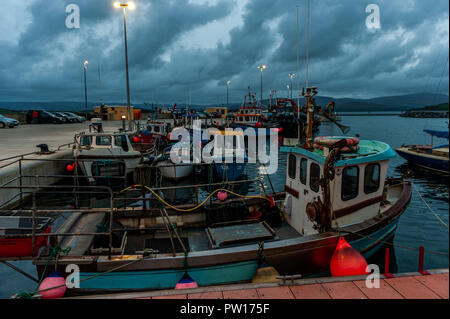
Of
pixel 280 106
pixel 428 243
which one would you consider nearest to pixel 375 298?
pixel 428 243

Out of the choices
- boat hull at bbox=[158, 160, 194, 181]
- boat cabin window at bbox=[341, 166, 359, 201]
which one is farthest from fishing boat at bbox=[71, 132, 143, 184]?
boat cabin window at bbox=[341, 166, 359, 201]

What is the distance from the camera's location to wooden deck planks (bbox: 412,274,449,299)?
3670 millimetres

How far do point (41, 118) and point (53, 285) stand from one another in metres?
42.4

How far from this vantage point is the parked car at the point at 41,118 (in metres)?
38.2

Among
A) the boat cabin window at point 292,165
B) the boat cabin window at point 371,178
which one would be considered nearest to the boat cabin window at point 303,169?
the boat cabin window at point 292,165

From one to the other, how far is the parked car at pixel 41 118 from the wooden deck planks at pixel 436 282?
44.8m

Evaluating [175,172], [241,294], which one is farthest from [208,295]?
[175,172]

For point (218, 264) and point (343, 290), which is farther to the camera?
point (218, 264)

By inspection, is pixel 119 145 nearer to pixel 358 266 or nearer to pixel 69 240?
pixel 69 240

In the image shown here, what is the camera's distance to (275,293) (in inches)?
155

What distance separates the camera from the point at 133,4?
1678cm

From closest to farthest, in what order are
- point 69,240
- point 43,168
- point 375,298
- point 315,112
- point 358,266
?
point 375,298, point 358,266, point 69,240, point 315,112, point 43,168

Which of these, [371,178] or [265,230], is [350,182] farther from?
[265,230]

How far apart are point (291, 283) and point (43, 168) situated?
14.3m
